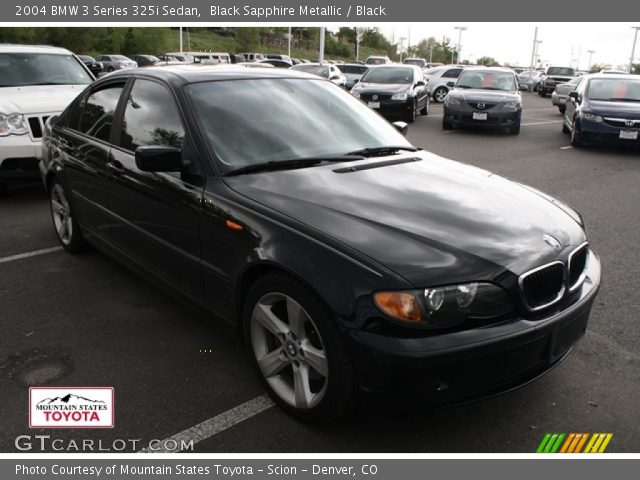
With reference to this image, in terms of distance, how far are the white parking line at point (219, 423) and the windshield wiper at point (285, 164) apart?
121cm

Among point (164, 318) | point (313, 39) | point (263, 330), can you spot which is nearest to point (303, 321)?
point (263, 330)

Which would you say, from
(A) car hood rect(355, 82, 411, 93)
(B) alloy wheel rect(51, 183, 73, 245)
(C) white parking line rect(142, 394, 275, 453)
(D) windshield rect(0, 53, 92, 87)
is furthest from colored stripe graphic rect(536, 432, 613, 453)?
(A) car hood rect(355, 82, 411, 93)

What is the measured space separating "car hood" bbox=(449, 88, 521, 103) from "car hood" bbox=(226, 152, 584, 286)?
1116cm

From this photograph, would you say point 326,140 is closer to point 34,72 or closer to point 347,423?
point 347,423

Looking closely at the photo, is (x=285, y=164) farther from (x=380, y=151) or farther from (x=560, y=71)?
(x=560, y=71)

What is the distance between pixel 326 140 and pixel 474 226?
1252 millimetres

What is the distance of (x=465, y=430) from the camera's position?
9.26ft

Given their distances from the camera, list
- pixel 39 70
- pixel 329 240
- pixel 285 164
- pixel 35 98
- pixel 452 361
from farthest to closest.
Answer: pixel 39 70 → pixel 35 98 → pixel 285 164 → pixel 329 240 → pixel 452 361

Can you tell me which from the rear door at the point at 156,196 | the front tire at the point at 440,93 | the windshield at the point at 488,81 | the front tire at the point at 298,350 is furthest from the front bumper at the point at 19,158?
the front tire at the point at 440,93

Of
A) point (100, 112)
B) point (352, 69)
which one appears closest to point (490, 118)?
point (100, 112)

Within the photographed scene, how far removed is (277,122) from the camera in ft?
11.7

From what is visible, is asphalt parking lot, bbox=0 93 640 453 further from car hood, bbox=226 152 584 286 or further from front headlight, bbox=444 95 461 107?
front headlight, bbox=444 95 461 107

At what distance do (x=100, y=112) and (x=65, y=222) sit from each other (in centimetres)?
126

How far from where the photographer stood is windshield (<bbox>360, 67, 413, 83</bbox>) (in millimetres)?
16438
